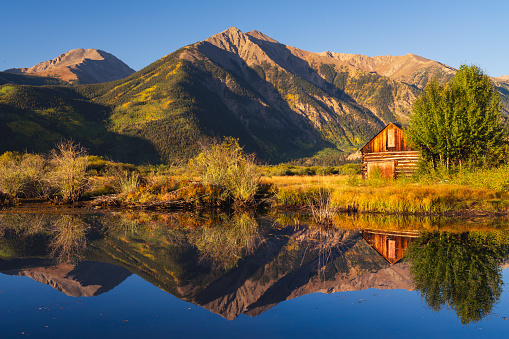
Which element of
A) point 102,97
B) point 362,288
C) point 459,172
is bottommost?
point 362,288

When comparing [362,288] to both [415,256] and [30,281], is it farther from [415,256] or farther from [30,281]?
[30,281]

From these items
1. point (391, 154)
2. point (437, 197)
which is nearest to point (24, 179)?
point (437, 197)

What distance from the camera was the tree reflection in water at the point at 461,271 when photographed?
28.9ft

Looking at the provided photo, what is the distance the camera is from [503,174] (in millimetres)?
23094

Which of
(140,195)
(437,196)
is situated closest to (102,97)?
(140,195)

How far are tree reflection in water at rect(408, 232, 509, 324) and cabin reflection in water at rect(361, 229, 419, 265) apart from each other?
379mm

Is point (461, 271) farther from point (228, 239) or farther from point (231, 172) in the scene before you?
point (231, 172)

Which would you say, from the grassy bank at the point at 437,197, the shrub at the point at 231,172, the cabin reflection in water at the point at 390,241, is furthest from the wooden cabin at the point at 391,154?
the cabin reflection in water at the point at 390,241

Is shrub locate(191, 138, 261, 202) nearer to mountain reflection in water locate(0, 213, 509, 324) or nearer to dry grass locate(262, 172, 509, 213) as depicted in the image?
dry grass locate(262, 172, 509, 213)

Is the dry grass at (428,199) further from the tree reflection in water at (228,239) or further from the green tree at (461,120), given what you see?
the green tree at (461,120)

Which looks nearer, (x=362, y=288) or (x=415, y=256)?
(x=362, y=288)

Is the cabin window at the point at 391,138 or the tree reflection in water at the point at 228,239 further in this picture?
the cabin window at the point at 391,138

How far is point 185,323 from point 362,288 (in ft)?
16.7

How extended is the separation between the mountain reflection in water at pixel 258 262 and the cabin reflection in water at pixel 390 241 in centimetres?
4
